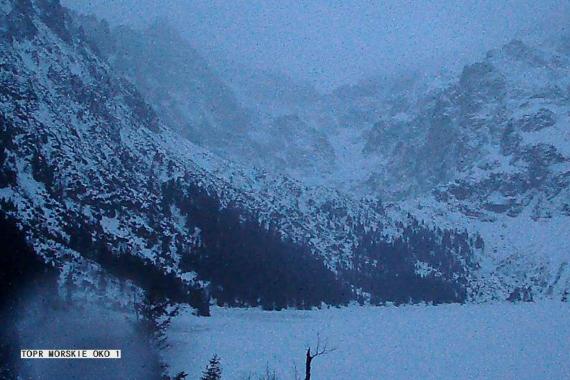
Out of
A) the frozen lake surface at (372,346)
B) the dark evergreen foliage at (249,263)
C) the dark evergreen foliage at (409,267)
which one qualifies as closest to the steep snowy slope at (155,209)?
the dark evergreen foliage at (249,263)

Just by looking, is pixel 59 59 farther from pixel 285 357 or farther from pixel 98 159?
pixel 285 357

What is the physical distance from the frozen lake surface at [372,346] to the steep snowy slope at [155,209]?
16.2 meters

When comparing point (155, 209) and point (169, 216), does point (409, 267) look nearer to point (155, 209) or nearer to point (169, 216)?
point (169, 216)

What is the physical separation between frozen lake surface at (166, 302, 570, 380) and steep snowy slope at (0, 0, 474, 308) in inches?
637

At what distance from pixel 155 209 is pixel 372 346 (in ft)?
213

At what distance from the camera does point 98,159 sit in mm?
114375

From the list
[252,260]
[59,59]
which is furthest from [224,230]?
[59,59]

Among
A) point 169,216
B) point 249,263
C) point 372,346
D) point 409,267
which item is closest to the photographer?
point 372,346

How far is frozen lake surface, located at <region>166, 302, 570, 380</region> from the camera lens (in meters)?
51.6

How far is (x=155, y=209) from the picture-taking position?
11544 cm

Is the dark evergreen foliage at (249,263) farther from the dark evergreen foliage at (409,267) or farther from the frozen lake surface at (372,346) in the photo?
the dark evergreen foliage at (409,267)

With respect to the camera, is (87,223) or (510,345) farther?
(87,223)

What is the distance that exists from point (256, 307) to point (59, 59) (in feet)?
274

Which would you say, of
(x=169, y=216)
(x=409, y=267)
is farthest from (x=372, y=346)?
(x=409, y=267)
